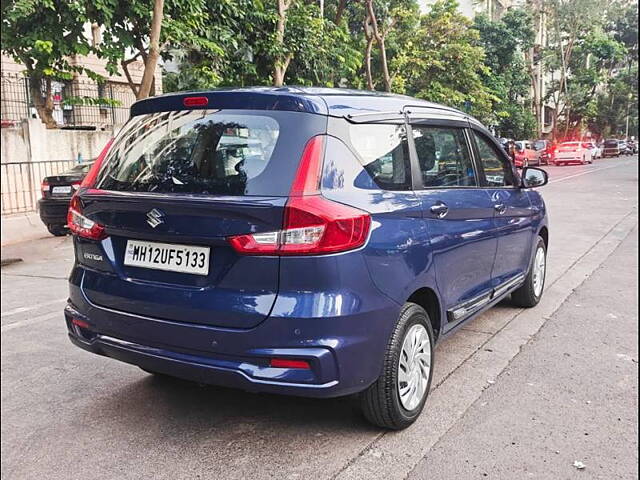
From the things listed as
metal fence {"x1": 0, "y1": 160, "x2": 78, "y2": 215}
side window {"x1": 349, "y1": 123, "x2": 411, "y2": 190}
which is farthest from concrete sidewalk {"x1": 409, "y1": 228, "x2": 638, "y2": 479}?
metal fence {"x1": 0, "y1": 160, "x2": 78, "y2": 215}

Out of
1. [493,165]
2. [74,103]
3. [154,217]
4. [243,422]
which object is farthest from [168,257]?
[74,103]

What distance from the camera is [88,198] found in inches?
133

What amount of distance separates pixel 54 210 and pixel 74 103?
10.2 ft

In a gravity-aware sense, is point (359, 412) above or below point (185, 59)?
below

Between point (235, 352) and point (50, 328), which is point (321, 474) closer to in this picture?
point (235, 352)

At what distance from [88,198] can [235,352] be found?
124 cm

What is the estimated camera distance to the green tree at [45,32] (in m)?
9.55

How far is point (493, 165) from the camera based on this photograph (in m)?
4.82

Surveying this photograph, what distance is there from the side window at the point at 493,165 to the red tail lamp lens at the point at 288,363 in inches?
96.7

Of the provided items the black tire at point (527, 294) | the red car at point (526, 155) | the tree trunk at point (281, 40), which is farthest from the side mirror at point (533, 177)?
the red car at point (526, 155)

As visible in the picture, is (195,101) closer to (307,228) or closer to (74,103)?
(307,228)

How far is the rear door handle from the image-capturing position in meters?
3.54

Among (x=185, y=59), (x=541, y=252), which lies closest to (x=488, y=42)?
(x=185, y=59)

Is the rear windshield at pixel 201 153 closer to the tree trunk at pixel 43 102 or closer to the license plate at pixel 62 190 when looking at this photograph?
the license plate at pixel 62 190
